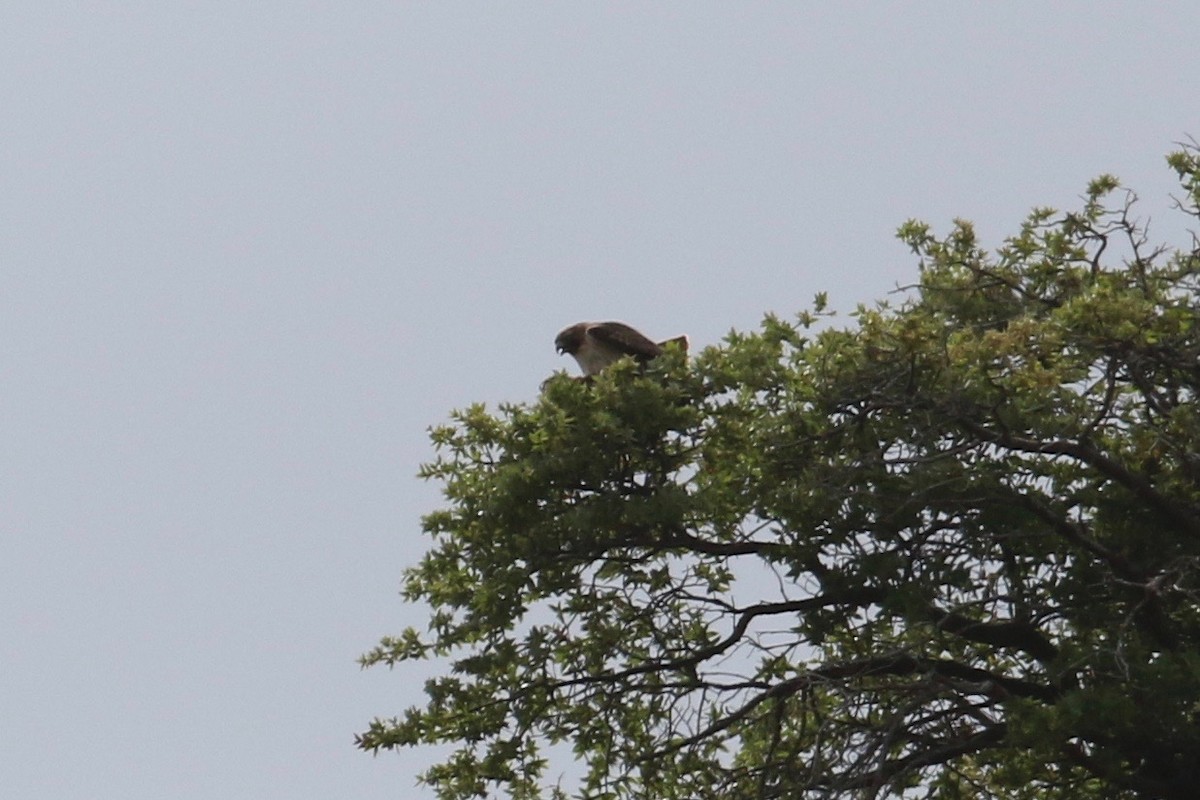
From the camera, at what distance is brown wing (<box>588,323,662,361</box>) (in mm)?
16156

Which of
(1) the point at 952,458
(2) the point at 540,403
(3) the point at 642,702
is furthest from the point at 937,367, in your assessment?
(3) the point at 642,702

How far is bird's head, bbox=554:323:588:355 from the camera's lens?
55.1 feet

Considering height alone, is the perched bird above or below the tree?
above

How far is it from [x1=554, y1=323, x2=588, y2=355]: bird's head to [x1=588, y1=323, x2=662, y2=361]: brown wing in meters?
0.30

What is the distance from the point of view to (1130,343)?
13.1 metres

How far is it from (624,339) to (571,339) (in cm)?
90

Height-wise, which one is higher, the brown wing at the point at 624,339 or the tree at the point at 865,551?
the brown wing at the point at 624,339

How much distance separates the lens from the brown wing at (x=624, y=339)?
53.0ft

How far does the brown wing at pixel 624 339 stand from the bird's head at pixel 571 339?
296 millimetres

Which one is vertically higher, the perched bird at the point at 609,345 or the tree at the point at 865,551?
the perched bird at the point at 609,345

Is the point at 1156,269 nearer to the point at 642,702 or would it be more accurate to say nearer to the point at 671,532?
the point at 671,532

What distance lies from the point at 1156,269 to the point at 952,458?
297cm

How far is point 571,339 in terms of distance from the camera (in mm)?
17016

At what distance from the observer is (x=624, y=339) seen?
16250mm
